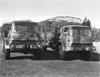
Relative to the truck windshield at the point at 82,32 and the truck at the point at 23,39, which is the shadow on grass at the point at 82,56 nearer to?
the truck windshield at the point at 82,32

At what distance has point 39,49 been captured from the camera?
11492mm

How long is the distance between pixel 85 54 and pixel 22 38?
3.76 metres

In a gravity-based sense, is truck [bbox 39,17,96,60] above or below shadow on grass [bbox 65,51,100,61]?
above

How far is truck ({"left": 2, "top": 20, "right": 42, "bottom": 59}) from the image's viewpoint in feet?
36.4

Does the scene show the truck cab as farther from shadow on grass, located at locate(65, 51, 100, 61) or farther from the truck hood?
shadow on grass, located at locate(65, 51, 100, 61)

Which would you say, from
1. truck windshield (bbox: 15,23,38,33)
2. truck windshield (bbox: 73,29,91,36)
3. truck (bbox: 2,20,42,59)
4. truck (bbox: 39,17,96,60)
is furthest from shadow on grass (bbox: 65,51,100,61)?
truck windshield (bbox: 15,23,38,33)

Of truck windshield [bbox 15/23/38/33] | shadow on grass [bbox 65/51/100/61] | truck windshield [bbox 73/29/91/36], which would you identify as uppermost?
truck windshield [bbox 15/23/38/33]

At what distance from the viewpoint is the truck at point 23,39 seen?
1109 cm

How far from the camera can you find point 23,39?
11.3m

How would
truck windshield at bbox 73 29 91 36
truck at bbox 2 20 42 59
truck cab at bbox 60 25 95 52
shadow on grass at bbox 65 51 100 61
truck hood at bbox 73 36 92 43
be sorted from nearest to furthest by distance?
1. truck at bbox 2 20 42 59
2. truck cab at bbox 60 25 95 52
3. truck hood at bbox 73 36 92 43
4. truck windshield at bbox 73 29 91 36
5. shadow on grass at bbox 65 51 100 61

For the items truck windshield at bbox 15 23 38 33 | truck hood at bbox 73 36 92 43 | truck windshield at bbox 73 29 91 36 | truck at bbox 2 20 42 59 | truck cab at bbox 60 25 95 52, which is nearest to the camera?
truck at bbox 2 20 42 59

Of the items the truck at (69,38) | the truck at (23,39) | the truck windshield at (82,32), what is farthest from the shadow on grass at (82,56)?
the truck at (23,39)

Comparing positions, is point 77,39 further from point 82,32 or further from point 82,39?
point 82,32

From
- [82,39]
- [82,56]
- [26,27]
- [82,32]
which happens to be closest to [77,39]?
[82,39]
